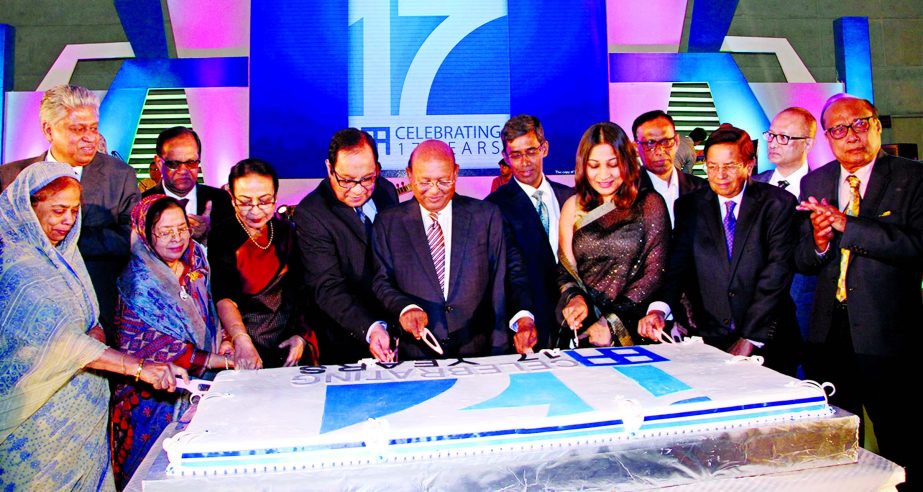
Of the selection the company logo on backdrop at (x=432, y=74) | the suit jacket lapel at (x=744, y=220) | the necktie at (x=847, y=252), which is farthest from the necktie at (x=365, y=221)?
the company logo on backdrop at (x=432, y=74)

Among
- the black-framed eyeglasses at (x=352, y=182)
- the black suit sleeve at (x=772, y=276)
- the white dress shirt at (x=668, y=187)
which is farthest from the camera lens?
the white dress shirt at (x=668, y=187)

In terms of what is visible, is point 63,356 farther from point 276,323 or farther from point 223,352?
point 276,323

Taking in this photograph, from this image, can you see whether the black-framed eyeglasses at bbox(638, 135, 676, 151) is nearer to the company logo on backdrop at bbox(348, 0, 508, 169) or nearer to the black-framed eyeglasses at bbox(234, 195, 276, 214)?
the company logo on backdrop at bbox(348, 0, 508, 169)

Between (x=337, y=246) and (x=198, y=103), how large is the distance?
3348mm

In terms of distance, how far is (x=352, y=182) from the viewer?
10.4ft

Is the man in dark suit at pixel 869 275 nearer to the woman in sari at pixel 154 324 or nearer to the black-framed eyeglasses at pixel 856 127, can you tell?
the black-framed eyeglasses at pixel 856 127

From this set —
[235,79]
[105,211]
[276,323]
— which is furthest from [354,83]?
[276,323]

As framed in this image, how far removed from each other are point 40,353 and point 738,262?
2901mm

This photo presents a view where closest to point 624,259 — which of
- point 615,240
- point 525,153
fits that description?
point 615,240

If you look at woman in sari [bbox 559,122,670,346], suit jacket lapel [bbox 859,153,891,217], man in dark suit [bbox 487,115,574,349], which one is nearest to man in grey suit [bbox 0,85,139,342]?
man in dark suit [bbox 487,115,574,349]

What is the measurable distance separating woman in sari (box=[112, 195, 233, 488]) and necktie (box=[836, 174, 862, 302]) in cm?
281

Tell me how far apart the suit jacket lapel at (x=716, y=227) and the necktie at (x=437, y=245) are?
128cm

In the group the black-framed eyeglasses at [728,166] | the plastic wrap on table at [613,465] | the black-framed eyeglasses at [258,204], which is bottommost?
the plastic wrap on table at [613,465]

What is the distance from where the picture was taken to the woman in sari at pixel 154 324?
2723 millimetres
